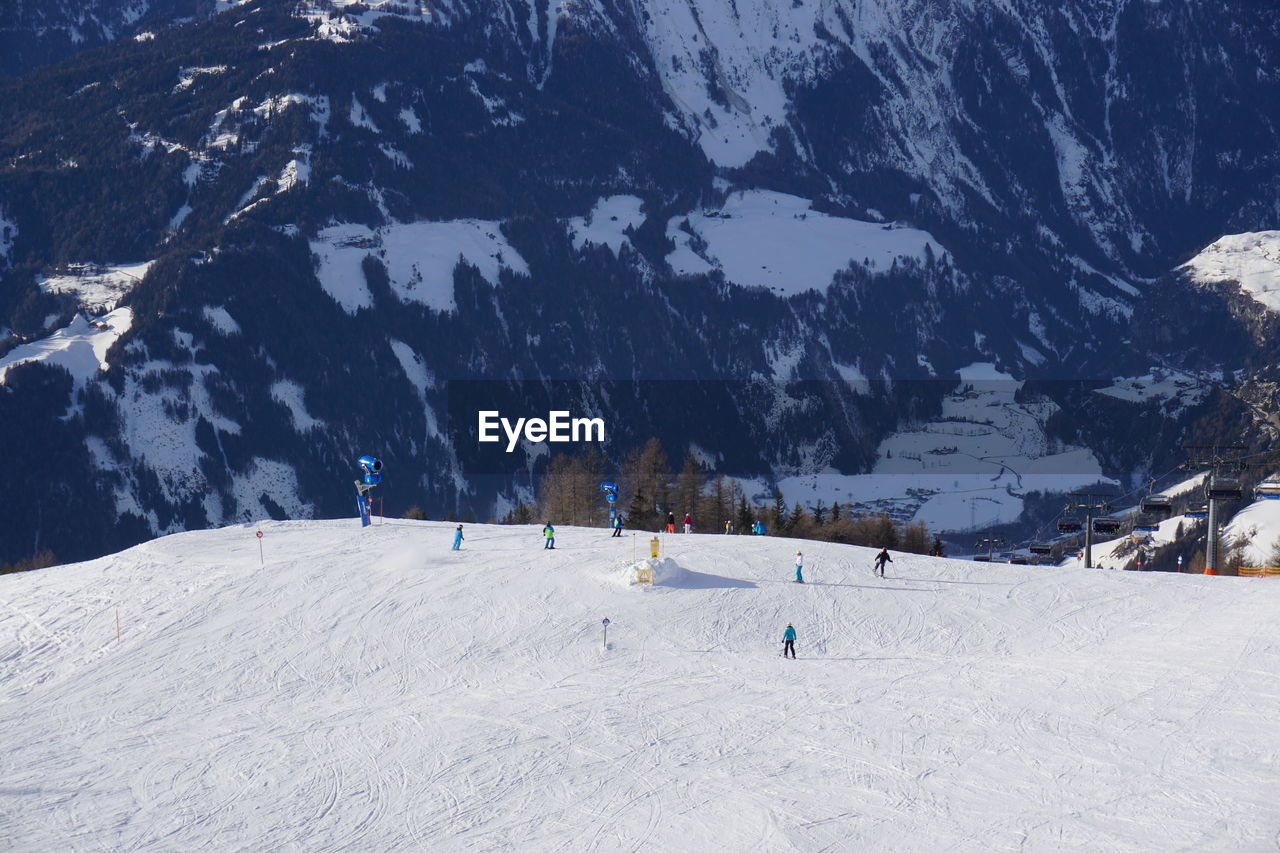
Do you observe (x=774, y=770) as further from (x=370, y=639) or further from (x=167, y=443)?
(x=167, y=443)

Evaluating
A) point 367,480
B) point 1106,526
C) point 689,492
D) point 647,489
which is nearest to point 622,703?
point 367,480

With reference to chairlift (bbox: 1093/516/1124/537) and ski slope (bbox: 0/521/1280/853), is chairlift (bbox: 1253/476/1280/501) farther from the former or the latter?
ski slope (bbox: 0/521/1280/853)

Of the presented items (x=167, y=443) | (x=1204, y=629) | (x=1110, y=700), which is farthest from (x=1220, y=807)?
(x=167, y=443)

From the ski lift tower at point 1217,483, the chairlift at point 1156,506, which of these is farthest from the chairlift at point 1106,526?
the ski lift tower at point 1217,483

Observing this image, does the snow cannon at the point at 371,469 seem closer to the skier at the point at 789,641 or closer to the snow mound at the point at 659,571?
the snow mound at the point at 659,571

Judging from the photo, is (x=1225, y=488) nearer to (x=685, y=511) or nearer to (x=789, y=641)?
(x=789, y=641)

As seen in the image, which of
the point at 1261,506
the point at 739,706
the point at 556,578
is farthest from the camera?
the point at 1261,506

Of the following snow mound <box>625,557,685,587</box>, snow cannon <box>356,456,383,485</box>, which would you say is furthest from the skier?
snow cannon <box>356,456,383,485</box>
